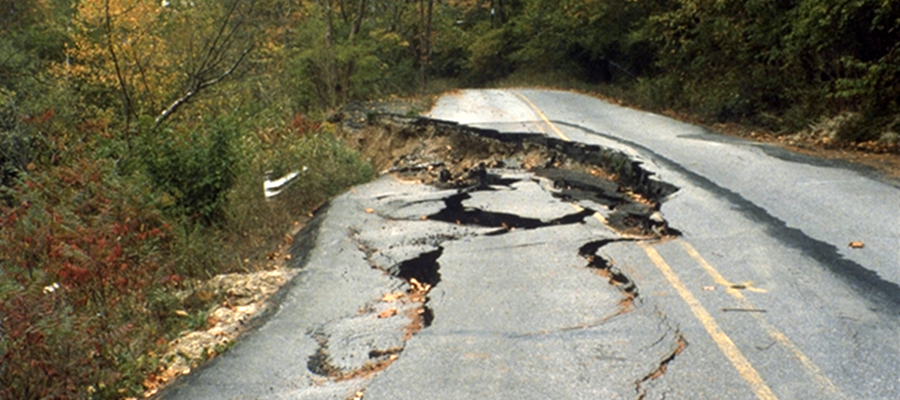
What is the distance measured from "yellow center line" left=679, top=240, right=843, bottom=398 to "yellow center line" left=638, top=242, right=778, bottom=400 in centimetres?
30

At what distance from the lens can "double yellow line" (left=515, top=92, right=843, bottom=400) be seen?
4527mm

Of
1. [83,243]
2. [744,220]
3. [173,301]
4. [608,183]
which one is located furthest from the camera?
[608,183]

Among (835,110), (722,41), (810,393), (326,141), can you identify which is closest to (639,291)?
(810,393)

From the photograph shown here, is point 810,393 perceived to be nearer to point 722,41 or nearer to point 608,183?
point 608,183

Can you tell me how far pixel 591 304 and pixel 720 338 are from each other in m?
1.18

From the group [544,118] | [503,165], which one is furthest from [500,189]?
[544,118]

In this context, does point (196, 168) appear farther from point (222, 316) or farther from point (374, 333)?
point (374, 333)

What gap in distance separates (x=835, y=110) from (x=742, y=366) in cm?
1322

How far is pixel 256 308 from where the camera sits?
6.85 meters

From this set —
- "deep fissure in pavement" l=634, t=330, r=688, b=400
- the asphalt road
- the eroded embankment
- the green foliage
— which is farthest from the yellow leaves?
"deep fissure in pavement" l=634, t=330, r=688, b=400

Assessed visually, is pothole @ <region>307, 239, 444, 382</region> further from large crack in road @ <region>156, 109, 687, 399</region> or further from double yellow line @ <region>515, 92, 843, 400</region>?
double yellow line @ <region>515, 92, 843, 400</region>

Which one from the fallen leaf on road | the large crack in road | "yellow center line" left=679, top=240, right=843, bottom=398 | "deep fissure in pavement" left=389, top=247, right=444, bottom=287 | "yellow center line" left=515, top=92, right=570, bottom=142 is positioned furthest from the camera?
"yellow center line" left=515, top=92, right=570, bottom=142

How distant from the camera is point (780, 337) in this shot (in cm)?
525

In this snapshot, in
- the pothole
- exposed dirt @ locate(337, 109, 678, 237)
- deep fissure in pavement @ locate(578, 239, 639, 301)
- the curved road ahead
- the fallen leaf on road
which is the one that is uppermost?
the curved road ahead
